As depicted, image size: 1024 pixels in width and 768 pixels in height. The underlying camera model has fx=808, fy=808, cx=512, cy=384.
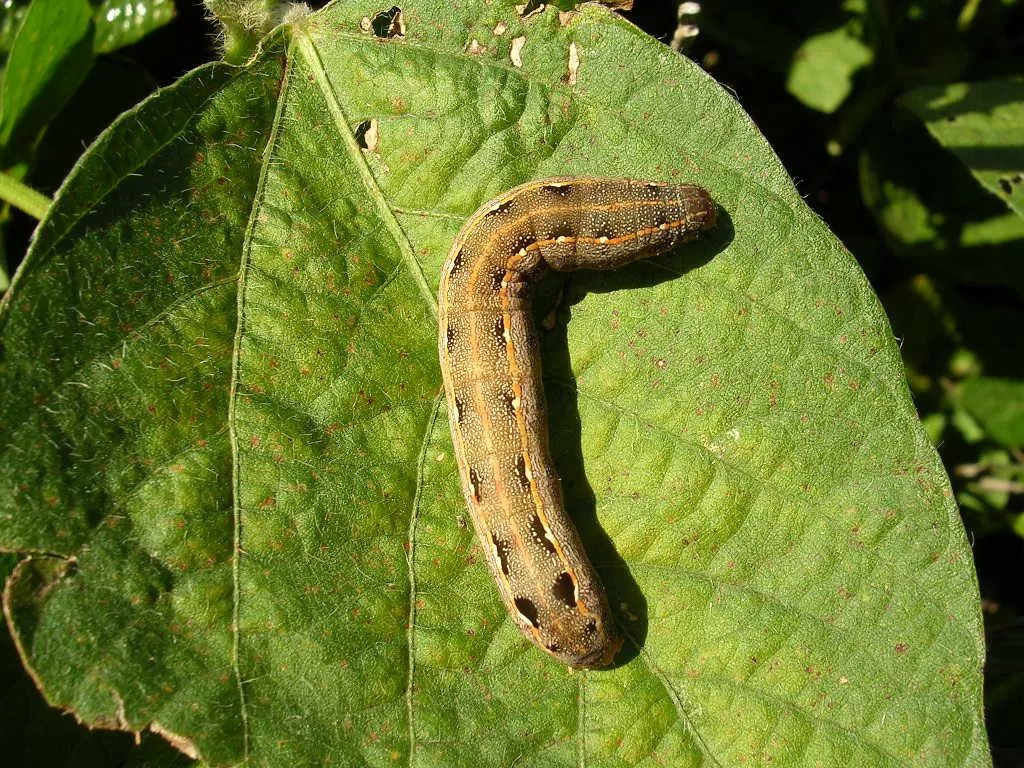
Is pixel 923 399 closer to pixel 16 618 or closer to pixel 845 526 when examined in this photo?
pixel 845 526

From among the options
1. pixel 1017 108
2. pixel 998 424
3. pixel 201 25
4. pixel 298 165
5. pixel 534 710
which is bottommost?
pixel 998 424

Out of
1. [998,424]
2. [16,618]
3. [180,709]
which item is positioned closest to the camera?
[16,618]

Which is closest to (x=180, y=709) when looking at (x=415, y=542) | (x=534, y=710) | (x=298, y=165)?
(x=415, y=542)

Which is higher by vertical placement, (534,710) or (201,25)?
(201,25)

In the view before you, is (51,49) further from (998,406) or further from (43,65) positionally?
(998,406)

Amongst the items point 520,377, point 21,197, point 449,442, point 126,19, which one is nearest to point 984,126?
point 520,377

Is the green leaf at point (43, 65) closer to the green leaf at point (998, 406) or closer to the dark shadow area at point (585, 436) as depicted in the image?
the dark shadow area at point (585, 436)
